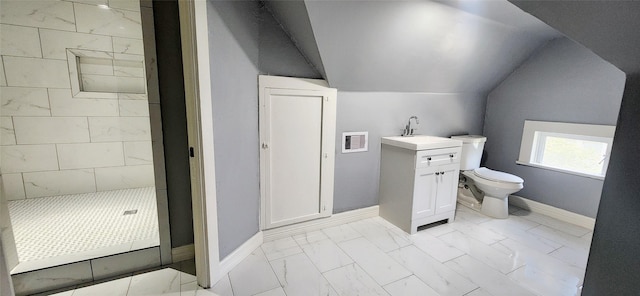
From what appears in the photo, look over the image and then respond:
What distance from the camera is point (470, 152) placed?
3076 millimetres

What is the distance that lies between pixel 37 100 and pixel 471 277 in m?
4.15

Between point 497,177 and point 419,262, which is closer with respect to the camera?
point 419,262

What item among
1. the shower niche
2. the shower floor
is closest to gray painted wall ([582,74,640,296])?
the shower floor

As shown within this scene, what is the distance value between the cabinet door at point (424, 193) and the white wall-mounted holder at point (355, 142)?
561 millimetres

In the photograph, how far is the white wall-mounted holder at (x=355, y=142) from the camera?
2600mm

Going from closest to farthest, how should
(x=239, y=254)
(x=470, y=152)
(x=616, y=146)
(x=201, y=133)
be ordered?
(x=616, y=146) → (x=201, y=133) → (x=239, y=254) → (x=470, y=152)

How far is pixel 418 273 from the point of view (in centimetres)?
194

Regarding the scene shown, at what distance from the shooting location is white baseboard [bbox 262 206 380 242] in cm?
238

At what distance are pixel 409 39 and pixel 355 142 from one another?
3.28 ft

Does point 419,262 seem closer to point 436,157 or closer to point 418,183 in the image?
point 418,183

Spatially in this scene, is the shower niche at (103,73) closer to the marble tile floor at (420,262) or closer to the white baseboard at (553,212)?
the marble tile floor at (420,262)

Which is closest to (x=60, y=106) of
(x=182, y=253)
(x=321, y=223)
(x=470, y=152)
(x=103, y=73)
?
(x=103, y=73)

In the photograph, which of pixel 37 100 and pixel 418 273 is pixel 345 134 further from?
pixel 37 100

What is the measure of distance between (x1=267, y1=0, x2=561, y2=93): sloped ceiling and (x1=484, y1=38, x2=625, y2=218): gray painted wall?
0.79 feet
